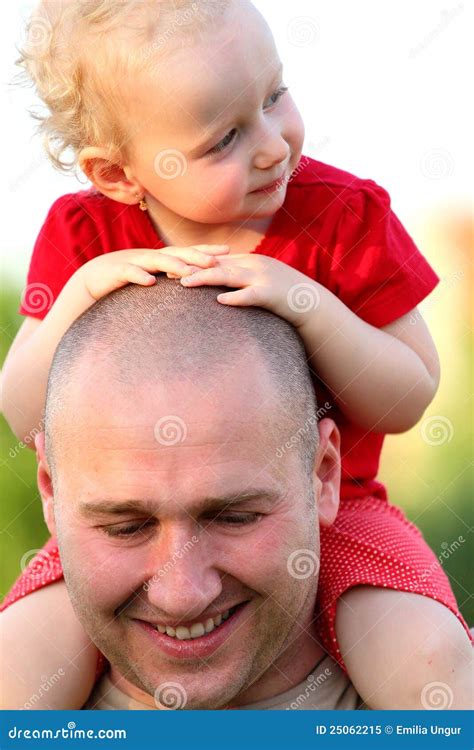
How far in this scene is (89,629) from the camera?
9.34 feet

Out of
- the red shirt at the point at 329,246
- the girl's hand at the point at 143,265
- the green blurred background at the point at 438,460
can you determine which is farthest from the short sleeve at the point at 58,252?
the green blurred background at the point at 438,460

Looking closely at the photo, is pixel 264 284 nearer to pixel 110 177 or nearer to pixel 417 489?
pixel 110 177

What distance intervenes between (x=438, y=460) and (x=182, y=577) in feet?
11.4

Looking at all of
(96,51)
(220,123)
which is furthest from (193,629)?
(96,51)

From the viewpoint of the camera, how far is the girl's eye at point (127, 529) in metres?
2.70

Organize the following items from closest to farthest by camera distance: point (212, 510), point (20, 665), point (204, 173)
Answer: point (212, 510) → point (204, 173) → point (20, 665)

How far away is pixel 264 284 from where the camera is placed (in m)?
2.90

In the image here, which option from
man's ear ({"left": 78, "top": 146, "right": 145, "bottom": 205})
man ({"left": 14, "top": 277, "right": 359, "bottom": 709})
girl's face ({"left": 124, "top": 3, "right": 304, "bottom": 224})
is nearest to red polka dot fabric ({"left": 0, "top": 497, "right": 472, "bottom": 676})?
man ({"left": 14, "top": 277, "right": 359, "bottom": 709})

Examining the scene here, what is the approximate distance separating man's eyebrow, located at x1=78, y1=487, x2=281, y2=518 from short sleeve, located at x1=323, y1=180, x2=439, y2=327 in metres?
0.78

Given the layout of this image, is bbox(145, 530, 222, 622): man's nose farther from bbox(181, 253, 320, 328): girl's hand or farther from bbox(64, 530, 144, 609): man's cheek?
bbox(181, 253, 320, 328): girl's hand

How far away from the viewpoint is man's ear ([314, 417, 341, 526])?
304 cm

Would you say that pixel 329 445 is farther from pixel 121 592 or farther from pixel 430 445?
pixel 430 445

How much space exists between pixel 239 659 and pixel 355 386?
2.75ft
